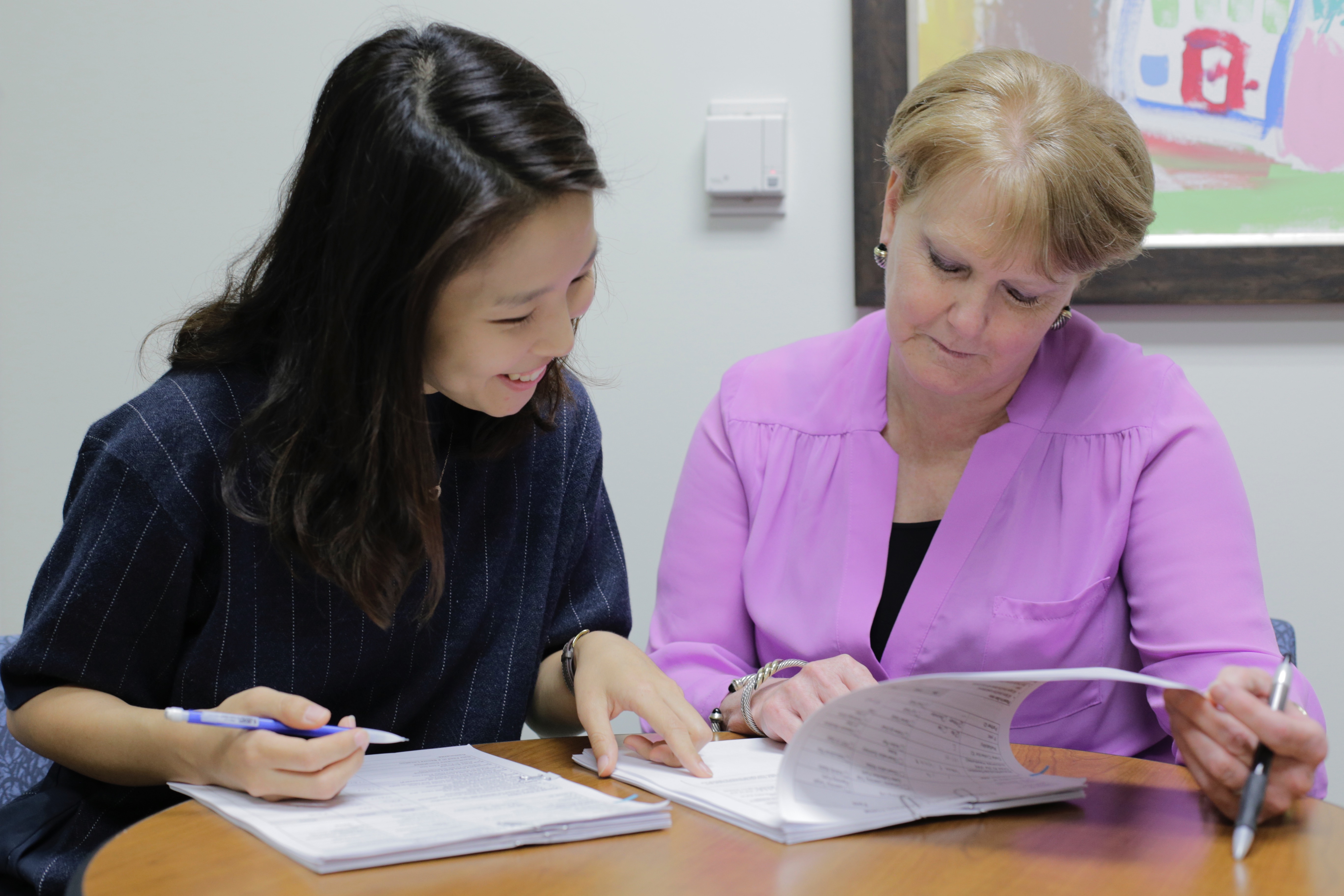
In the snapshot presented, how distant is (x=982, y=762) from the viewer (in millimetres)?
876

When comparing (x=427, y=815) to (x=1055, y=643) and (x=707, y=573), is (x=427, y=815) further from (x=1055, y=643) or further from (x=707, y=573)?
(x=1055, y=643)

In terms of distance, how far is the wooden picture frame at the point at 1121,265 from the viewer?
166 centimetres

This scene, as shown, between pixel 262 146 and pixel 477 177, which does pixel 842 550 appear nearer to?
pixel 477 177

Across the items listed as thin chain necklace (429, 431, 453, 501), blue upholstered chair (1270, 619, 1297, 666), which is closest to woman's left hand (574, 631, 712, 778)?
thin chain necklace (429, 431, 453, 501)

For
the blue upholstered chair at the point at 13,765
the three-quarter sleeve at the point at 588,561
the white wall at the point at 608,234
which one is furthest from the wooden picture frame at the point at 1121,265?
the blue upholstered chair at the point at 13,765

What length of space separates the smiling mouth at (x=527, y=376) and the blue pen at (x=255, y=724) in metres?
0.33

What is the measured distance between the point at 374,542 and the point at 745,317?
0.95m

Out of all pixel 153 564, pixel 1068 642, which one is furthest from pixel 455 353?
pixel 1068 642

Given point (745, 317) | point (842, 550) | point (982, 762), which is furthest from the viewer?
point (745, 317)

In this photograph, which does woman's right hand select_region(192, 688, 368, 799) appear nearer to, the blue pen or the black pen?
the blue pen

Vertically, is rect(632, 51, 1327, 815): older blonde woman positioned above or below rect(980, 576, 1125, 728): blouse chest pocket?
above

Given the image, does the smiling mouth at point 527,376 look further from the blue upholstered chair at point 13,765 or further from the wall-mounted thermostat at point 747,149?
the wall-mounted thermostat at point 747,149

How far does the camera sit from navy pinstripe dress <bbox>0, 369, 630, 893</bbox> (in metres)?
0.96

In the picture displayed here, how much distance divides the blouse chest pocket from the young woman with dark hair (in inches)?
15.3
